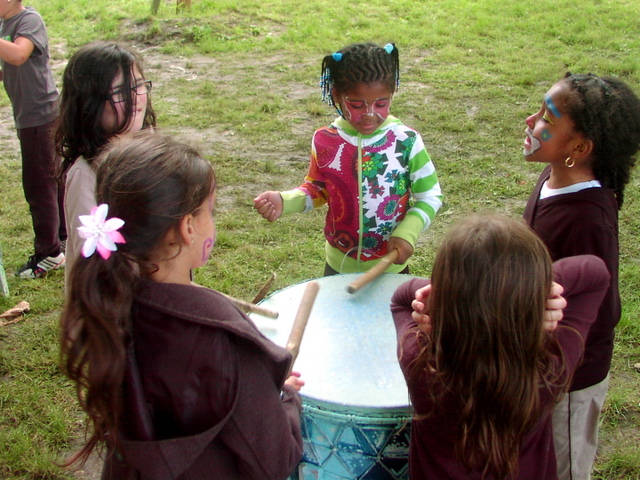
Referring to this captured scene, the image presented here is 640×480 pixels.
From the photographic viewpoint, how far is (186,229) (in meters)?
1.23

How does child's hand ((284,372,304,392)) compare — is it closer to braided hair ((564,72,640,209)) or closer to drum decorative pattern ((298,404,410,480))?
drum decorative pattern ((298,404,410,480))

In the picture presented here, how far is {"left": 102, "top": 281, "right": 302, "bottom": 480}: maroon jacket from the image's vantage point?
113 cm

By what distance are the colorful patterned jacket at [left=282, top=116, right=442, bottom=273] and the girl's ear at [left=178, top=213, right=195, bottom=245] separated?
3.18ft

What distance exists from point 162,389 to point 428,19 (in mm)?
8361

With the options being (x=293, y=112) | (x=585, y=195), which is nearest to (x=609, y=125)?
(x=585, y=195)

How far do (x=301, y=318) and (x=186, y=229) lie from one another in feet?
2.06

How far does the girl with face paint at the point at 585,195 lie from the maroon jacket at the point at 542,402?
0.75ft

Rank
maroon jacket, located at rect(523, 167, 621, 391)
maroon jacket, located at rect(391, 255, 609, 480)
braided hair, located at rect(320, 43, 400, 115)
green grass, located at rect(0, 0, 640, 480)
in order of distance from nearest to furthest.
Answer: maroon jacket, located at rect(391, 255, 609, 480), maroon jacket, located at rect(523, 167, 621, 391), braided hair, located at rect(320, 43, 400, 115), green grass, located at rect(0, 0, 640, 480)

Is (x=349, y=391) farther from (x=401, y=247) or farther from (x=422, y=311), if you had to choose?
(x=401, y=247)

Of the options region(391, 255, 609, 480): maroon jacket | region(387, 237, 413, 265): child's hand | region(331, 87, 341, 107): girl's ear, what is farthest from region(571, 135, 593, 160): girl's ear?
region(331, 87, 341, 107): girl's ear

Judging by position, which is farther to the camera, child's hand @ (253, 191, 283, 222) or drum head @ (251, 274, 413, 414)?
child's hand @ (253, 191, 283, 222)

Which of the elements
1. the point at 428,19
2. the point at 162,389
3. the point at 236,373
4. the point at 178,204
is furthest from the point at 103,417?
the point at 428,19

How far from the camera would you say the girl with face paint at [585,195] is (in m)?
1.65

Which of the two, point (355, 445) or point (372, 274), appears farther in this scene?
point (372, 274)
